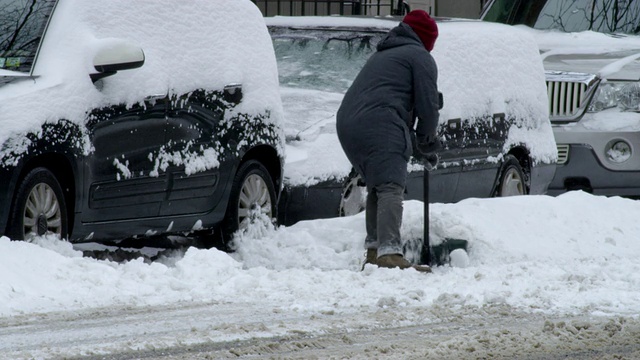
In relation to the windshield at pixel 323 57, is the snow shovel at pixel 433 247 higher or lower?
lower

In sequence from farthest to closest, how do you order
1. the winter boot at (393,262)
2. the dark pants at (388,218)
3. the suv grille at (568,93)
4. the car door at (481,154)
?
1. the suv grille at (568,93)
2. the car door at (481,154)
3. the dark pants at (388,218)
4. the winter boot at (393,262)

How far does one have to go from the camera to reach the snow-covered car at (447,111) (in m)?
11.1

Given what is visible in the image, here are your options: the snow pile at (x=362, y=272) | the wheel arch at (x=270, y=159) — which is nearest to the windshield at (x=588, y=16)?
the snow pile at (x=362, y=272)

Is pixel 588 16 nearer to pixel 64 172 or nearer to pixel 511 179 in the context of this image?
pixel 511 179

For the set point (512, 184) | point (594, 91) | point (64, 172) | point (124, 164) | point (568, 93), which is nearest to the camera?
point (64, 172)

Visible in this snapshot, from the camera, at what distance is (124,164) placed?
30.1ft

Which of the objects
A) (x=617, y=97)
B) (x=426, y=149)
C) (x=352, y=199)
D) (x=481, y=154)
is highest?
(x=426, y=149)

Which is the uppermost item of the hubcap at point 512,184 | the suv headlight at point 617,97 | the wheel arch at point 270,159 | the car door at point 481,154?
the wheel arch at point 270,159

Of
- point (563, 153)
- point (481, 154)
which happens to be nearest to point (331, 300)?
point (481, 154)

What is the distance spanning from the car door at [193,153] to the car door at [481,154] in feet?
9.50

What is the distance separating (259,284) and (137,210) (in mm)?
A: 1493

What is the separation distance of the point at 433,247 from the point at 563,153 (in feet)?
14.2

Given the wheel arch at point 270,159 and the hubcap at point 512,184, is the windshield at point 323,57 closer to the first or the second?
the wheel arch at point 270,159

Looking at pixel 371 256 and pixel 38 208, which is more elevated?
pixel 38 208
